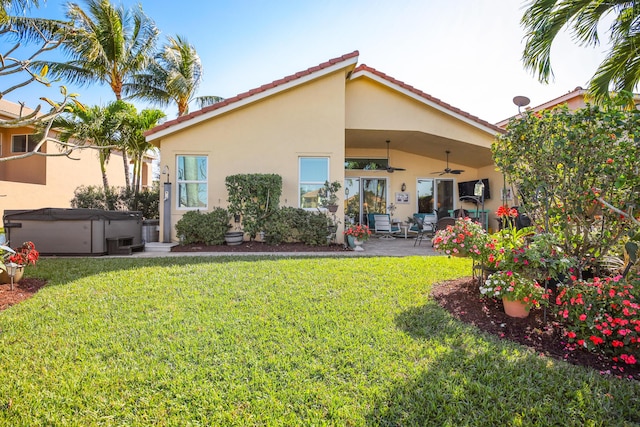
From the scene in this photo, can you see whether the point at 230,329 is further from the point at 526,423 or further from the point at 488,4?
the point at 488,4

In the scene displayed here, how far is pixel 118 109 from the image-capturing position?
11.4m

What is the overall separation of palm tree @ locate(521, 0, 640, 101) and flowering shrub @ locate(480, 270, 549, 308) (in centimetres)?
339

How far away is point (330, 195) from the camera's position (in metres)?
9.27

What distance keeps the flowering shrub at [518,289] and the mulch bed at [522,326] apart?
0.28m

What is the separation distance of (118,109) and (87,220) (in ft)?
19.7

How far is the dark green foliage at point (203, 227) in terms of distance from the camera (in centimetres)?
855

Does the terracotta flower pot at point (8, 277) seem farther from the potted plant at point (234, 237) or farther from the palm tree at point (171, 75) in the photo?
the palm tree at point (171, 75)

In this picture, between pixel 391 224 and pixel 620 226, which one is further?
pixel 391 224

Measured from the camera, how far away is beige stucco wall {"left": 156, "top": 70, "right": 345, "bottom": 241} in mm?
9312

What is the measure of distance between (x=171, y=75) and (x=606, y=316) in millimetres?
17394

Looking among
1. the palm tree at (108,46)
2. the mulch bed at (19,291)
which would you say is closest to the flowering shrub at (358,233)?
the mulch bed at (19,291)

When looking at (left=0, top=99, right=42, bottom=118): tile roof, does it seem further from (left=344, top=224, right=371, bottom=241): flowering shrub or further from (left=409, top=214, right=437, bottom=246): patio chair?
(left=409, top=214, right=437, bottom=246): patio chair

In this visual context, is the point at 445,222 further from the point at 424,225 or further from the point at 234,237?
the point at 234,237

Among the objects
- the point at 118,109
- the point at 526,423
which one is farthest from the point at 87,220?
the point at 526,423
